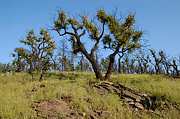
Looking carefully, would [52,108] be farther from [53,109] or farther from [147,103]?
[147,103]

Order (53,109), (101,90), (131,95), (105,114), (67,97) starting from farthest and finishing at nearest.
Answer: (101,90) → (131,95) → (67,97) → (105,114) → (53,109)

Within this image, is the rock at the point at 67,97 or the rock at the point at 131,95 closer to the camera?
the rock at the point at 67,97

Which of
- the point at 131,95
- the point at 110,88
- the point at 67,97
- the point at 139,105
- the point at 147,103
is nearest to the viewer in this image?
the point at 67,97

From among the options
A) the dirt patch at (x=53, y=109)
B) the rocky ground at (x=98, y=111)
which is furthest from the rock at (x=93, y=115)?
the dirt patch at (x=53, y=109)

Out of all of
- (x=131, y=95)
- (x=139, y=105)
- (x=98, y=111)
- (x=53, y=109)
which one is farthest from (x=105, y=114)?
(x=131, y=95)

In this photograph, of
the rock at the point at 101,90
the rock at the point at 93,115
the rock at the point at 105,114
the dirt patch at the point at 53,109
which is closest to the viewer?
the dirt patch at the point at 53,109

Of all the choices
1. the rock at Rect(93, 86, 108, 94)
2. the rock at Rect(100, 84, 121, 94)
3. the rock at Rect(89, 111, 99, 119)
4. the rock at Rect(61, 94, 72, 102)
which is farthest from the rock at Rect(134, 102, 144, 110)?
the rock at Rect(61, 94, 72, 102)

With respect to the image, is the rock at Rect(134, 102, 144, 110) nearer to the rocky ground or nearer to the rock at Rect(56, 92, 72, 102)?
the rocky ground

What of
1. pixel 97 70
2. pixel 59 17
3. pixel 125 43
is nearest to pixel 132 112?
pixel 97 70

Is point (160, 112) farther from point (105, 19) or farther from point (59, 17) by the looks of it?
point (59, 17)

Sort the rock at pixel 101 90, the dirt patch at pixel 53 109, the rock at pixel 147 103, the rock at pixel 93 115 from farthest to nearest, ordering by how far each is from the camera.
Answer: the rock at pixel 101 90, the rock at pixel 147 103, the rock at pixel 93 115, the dirt patch at pixel 53 109

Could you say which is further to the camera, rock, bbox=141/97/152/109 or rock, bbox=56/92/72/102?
rock, bbox=141/97/152/109

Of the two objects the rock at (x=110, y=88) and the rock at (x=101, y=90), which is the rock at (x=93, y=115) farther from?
the rock at (x=110, y=88)

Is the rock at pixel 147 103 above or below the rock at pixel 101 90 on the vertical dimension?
below
